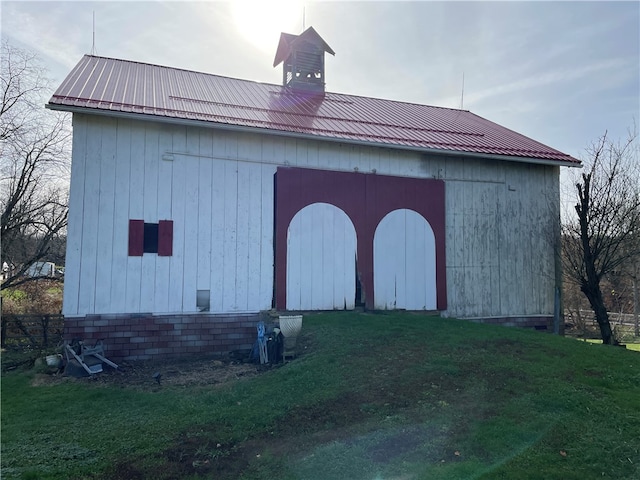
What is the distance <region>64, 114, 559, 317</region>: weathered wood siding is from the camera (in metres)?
8.57

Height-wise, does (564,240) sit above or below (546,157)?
below

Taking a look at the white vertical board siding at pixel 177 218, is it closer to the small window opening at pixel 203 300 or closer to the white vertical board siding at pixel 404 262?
the small window opening at pixel 203 300

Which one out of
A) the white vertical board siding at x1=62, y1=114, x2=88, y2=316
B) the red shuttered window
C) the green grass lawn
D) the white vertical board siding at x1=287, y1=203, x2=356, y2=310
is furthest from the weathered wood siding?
the green grass lawn

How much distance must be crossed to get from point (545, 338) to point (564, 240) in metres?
4.73

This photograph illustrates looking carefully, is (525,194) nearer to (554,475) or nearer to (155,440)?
(554,475)

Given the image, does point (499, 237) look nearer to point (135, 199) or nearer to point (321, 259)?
point (321, 259)

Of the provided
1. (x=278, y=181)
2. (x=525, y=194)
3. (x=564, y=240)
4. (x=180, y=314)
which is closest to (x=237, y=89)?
(x=278, y=181)

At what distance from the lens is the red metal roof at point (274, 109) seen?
9.22 meters

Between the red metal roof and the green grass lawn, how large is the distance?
4974mm

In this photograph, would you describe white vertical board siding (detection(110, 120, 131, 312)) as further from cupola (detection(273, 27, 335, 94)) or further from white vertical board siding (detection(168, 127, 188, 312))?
cupola (detection(273, 27, 335, 94))

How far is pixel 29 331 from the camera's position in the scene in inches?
418

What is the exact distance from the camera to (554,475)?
146 inches

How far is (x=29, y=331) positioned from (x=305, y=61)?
1124cm

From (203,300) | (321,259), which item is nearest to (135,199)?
(203,300)
